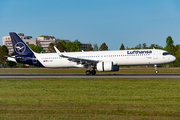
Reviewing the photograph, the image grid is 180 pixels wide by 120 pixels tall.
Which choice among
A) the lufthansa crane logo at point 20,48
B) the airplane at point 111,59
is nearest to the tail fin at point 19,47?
the lufthansa crane logo at point 20,48

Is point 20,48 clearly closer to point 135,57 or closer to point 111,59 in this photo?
point 111,59

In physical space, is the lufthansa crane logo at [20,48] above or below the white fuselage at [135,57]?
above

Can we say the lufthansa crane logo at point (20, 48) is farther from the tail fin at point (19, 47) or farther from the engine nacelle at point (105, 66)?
the engine nacelle at point (105, 66)

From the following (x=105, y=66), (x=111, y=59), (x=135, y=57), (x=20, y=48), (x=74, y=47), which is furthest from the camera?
(x=74, y=47)


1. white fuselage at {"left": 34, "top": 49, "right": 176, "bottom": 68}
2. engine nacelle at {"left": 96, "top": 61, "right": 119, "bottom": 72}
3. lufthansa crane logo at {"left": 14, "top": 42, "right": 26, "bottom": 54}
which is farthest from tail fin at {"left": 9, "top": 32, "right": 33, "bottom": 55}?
engine nacelle at {"left": 96, "top": 61, "right": 119, "bottom": 72}

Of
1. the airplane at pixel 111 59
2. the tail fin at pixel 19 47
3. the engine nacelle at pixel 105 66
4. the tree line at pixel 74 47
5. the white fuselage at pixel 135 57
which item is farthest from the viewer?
the tree line at pixel 74 47

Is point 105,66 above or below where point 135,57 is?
below

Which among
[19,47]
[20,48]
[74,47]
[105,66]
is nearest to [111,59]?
[105,66]

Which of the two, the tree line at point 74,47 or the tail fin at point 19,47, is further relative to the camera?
the tree line at point 74,47

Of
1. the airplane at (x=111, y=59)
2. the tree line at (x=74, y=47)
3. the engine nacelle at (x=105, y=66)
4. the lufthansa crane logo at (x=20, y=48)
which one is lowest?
the engine nacelle at (x=105, y=66)

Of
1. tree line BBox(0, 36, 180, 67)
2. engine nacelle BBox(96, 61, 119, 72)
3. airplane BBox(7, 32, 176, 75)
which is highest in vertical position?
tree line BBox(0, 36, 180, 67)

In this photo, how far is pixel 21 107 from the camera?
1134 centimetres

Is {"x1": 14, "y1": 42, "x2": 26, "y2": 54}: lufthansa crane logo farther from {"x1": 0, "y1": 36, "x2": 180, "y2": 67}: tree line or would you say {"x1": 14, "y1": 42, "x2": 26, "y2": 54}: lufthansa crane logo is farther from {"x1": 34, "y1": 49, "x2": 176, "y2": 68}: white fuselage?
{"x1": 0, "y1": 36, "x2": 180, "y2": 67}: tree line

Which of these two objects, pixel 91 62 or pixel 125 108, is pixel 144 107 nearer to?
pixel 125 108
